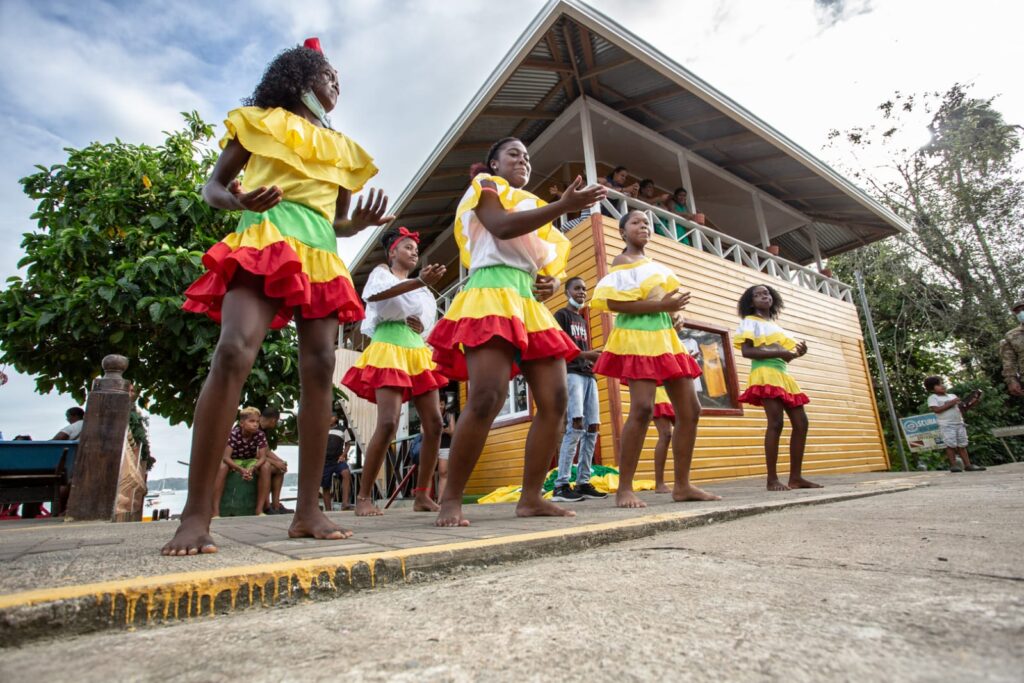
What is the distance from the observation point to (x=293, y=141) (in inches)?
80.7

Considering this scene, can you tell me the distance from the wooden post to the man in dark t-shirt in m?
3.92

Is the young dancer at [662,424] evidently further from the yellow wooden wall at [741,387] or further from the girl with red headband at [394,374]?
Answer: the girl with red headband at [394,374]

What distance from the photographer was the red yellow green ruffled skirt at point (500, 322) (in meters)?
2.34

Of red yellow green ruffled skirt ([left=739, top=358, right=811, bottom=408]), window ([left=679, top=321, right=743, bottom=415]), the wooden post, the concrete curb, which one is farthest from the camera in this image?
window ([left=679, top=321, right=743, bottom=415])

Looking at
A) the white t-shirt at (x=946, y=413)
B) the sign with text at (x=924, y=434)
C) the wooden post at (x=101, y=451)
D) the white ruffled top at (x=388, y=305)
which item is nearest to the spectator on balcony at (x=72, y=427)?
the wooden post at (x=101, y=451)

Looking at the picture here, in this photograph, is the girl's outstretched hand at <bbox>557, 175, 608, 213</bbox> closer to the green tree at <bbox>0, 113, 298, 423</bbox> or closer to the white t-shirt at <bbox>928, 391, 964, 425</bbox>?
the green tree at <bbox>0, 113, 298, 423</bbox>

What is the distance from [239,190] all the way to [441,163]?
825 cm

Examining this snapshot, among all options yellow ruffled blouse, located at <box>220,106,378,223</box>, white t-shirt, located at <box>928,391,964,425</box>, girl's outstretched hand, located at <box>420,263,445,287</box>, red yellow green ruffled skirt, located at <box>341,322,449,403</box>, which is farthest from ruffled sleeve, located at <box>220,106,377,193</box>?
white t-shirt, located at <box>928,391,964,425</box>

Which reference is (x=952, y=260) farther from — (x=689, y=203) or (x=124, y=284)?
(x=124, y=284)

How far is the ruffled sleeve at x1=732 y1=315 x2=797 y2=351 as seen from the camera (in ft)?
14.9

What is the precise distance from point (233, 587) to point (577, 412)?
406 centimetres

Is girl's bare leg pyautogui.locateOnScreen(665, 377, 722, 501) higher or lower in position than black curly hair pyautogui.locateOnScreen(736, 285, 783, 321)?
lower

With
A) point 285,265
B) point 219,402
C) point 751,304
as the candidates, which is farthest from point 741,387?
point 219,402

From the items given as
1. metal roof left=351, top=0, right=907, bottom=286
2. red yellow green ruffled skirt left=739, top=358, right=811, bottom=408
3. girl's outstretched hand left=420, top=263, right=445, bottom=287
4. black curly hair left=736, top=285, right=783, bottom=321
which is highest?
metal roof left=351, top=0, right=907, bottom=286
